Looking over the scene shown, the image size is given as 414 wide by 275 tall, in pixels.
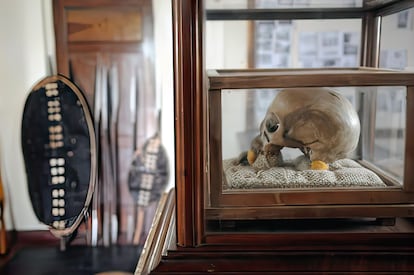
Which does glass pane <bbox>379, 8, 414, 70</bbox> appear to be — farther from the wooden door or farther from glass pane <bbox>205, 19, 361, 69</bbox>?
the wooden door

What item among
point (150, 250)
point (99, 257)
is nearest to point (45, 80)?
point (99, 257)

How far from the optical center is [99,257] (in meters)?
1.25

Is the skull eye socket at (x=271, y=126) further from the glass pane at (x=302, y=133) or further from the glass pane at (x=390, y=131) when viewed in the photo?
the glass pane at (x=390, y=131)

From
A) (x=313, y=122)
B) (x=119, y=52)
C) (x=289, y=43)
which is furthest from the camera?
(x=119, y=52)

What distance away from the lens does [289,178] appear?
65cm

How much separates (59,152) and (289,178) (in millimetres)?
782

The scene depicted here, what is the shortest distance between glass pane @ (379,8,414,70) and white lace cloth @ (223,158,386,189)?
0.18 meters

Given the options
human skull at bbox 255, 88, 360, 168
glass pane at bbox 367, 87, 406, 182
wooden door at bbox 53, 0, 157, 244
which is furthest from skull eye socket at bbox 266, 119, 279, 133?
wooden door at bbox 53, 0, 157, 244

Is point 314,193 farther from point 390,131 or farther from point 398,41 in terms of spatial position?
point 398,41

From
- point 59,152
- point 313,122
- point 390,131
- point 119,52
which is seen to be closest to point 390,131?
point 390,131

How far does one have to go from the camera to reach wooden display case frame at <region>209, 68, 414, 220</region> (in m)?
0.62

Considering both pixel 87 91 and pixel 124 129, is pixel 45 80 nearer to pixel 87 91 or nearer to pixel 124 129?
pixel 87 91

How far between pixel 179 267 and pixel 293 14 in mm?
458

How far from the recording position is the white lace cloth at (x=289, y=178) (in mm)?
642
